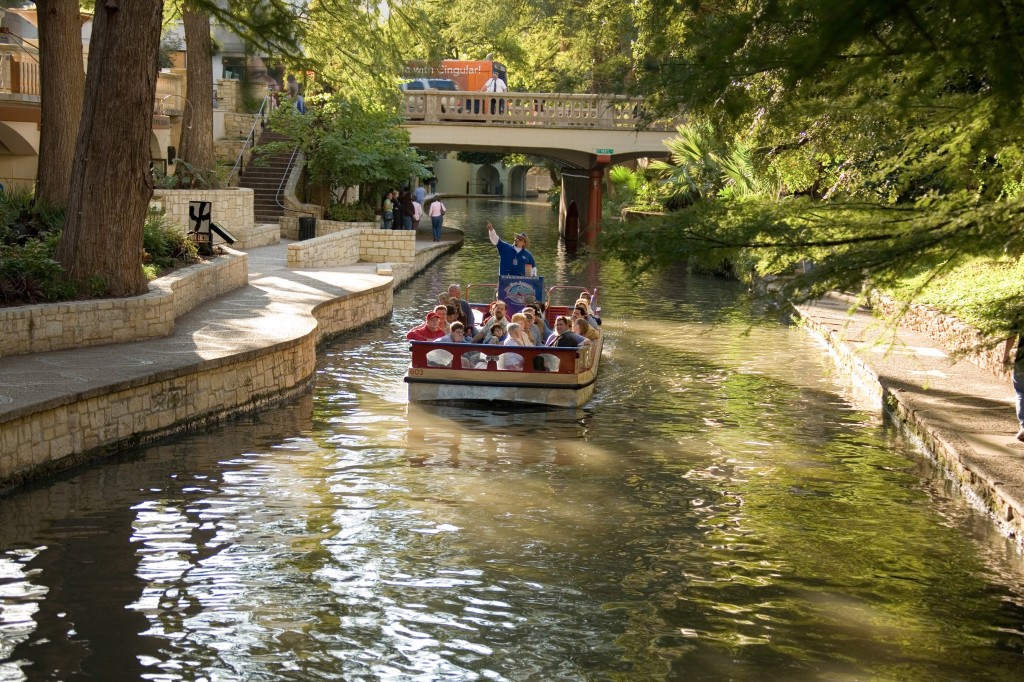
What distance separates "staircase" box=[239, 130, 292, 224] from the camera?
113 feet

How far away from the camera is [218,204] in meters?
28.0

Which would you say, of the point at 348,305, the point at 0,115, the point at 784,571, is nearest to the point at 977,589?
the point at 784,571

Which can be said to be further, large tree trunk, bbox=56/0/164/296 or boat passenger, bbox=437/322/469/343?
boat passenger, bbox=437/322/469/343

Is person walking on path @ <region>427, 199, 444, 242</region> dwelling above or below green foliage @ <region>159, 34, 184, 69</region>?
below

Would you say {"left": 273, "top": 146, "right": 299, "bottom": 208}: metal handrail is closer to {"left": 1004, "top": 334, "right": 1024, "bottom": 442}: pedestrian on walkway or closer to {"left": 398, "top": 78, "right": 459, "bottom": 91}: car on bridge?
{"left": 398, "top": 78, "right": 459, "bottom": 91}: car on bridge

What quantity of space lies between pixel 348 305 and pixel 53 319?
778 centimetres

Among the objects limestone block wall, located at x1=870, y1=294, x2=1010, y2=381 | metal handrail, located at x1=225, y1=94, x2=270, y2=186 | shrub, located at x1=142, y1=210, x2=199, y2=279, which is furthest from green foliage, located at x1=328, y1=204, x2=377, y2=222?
limestone block wall, located at x1=870, y1=294, x2=1010, y2=381

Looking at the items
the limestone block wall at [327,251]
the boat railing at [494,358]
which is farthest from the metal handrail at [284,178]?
the boat railing at [494,358]

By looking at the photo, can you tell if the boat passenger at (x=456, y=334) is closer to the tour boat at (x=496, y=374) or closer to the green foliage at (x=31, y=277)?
the tour boat at (x=496, y=374)

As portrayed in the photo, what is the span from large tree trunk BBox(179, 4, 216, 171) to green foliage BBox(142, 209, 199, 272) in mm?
7692

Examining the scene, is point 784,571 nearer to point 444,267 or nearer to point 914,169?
point 914,169

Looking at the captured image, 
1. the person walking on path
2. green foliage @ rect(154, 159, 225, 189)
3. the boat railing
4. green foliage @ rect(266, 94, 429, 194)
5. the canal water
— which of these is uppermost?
green foliage @ rect(266, 94, 429, 194)

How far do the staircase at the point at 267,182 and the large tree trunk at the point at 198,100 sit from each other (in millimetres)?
4475

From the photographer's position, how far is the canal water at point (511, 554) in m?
8.13
